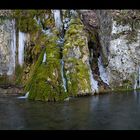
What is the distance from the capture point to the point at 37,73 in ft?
69.5

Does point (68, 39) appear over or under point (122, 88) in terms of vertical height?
over

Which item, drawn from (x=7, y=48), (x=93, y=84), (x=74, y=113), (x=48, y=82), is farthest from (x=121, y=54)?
(x=74, y=113)

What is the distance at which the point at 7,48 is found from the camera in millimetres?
25172

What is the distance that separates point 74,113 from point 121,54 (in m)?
9.63

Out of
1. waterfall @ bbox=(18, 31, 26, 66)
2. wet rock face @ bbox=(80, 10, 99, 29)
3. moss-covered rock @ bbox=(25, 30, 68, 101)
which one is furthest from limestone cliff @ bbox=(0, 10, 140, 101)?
moss-covered rock @ bbox=(25, 30, 68, 101)

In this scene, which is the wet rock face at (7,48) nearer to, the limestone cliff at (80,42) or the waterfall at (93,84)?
the limestone cliff at (80,42)

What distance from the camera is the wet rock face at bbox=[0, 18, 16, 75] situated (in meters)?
25.0

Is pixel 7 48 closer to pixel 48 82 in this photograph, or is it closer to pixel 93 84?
pixel 48 82

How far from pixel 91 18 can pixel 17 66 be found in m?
6.82

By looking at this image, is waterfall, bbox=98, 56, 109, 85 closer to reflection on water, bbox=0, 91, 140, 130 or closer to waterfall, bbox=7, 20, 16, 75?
reflection on water, bbox=0, 91, 140, 130

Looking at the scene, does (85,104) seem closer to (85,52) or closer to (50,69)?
(50,69)

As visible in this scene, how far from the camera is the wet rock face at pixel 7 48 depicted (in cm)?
2495

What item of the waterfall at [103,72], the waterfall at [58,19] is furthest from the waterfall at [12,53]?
the waterfall at [103,72]
